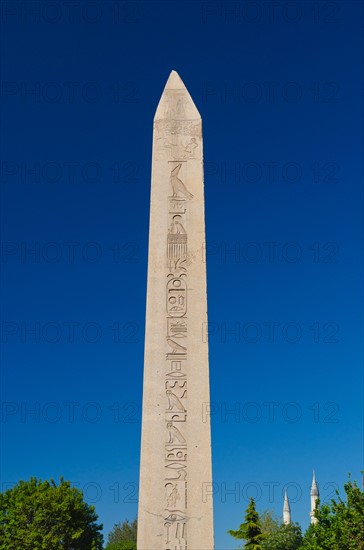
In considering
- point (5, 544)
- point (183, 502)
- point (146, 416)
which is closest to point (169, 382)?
point (146, 416)

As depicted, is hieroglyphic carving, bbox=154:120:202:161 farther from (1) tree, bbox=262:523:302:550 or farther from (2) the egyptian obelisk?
(1) tree, bbox=262:523:302:550

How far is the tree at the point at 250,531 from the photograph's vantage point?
45906 millimetres

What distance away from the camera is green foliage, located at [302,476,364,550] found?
30375 millimetres

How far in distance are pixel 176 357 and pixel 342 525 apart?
23.9 metres

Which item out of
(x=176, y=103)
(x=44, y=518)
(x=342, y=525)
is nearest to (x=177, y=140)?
(x=176, y=103)

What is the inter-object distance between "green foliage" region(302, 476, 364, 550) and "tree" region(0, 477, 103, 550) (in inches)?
458

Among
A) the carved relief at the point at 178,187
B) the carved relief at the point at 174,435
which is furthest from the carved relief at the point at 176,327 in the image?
the carved relief at the point at 178,187

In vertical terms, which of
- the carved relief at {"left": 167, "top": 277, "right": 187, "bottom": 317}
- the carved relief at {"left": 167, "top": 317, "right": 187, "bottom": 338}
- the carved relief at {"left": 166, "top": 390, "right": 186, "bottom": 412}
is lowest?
the carved relief at {"left": 166, "top": 390, "right": 186, "bottom": 412}

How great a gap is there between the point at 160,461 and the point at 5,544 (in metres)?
29.5

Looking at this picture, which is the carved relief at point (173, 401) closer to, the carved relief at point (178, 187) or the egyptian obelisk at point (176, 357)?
the egyptian obelisk at point (176, 357)

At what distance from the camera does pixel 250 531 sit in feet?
151

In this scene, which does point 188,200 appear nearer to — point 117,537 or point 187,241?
Result: point 187,241

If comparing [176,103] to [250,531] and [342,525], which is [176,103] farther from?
[250,531]

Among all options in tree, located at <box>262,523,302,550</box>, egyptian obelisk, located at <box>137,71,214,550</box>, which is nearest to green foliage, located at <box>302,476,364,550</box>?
egyptian obelisk, located at <box>137,71,214,550</box>
